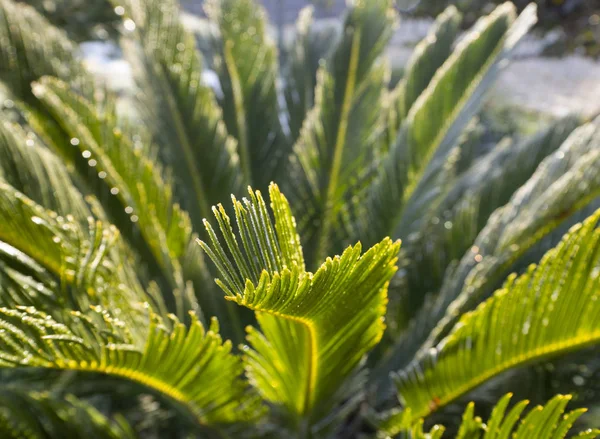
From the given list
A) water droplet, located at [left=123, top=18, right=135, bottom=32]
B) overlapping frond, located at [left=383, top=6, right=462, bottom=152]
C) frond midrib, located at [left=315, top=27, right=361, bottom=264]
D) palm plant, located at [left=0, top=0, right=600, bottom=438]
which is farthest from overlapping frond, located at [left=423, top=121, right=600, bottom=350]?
water droplet, located at [left=123, top=18, right=135, bottom=32]

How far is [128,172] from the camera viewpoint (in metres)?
1.39

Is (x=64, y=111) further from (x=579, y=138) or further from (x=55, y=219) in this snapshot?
(x=579, y=138)

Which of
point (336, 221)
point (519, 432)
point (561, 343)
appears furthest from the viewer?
point (336, 221)

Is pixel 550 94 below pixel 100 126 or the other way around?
the other way around

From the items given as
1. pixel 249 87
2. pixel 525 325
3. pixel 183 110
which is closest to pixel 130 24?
pixel 183 110

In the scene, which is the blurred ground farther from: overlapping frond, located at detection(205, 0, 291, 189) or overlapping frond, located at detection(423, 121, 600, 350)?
overlapping frond, located at detection(423, 121, 600, 350)

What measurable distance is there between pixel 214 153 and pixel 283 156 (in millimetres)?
329

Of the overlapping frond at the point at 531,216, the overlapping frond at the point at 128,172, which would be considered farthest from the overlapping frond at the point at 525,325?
the overlapping frond at the point at 128,172

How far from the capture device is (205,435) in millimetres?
1389

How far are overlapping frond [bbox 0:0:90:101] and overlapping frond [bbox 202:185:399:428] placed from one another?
1064 mm

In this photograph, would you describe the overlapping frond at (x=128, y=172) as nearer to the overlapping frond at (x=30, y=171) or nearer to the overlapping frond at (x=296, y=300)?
the overlapping frond at (x=30, y=171)

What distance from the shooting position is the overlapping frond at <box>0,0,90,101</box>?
1.56 meters

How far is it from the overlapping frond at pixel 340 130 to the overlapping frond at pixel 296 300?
0.54m

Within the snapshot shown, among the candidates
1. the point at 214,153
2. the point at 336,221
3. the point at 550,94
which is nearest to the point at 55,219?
the point at 214,153
